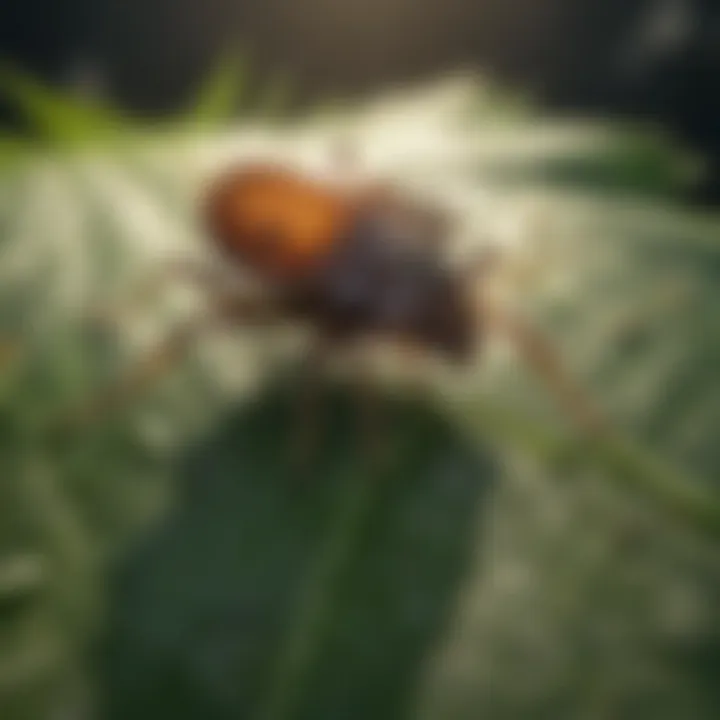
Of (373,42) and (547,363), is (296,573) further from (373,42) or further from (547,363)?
(373,42)

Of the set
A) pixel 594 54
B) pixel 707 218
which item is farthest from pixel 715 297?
pixel 594 54

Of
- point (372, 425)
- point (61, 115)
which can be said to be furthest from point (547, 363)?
→ point (61, 115)

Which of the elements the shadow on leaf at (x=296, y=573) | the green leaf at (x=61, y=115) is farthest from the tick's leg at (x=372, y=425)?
the green leaf at (x=61, y=115)

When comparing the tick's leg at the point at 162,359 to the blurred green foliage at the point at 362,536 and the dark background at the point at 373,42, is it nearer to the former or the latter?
the blurred green foliage at the point at 362,536

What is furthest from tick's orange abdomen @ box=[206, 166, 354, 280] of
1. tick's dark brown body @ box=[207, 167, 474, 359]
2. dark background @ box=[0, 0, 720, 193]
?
dark background @ box=[0, 0, 720, 193]

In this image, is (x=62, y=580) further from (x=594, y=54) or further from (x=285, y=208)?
(x=594, y=54)
